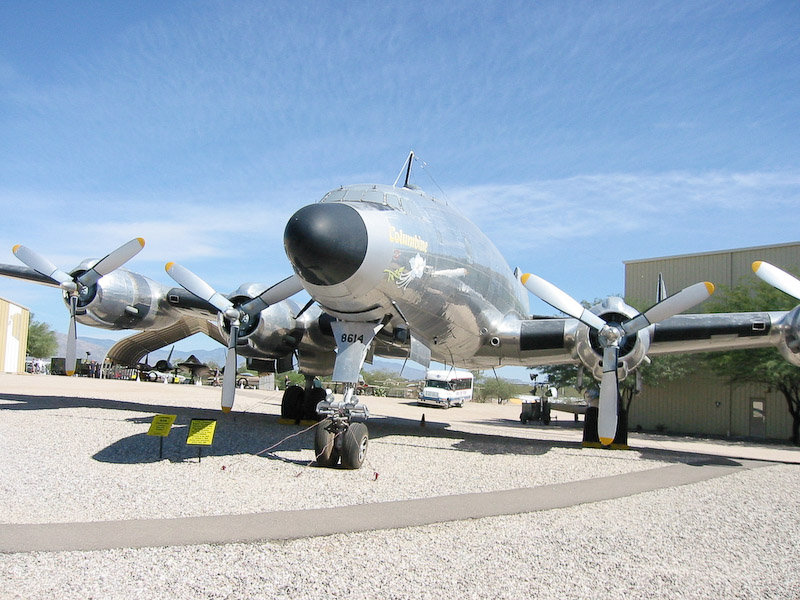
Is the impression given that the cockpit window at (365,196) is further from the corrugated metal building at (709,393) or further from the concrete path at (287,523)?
the corrugated metal building at (709,393)

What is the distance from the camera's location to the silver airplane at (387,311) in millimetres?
10805

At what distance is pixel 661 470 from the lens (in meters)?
12.9

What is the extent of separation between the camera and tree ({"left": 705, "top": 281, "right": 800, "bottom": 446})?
2762 cm

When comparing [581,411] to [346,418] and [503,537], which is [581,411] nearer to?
[346,418]

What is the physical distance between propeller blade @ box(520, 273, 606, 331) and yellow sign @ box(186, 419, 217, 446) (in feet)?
24.0

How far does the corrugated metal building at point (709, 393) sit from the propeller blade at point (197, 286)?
26333 millimetres

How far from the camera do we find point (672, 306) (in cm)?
1300

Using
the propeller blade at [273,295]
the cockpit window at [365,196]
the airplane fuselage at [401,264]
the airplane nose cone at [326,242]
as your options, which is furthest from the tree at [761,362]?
the airplane nose cone at [326,242]

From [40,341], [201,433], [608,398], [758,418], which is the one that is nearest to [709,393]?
[758,418]

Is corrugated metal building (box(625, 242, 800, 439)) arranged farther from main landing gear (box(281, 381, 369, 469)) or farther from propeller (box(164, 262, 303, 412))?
main landing gear (box(281, 381, 369, 469))

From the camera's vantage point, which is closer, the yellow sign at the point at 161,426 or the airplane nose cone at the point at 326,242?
the airplane nose cone at the point at 326,242

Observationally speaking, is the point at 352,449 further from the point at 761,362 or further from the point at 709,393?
the point at 709,393

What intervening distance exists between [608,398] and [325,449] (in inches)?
238

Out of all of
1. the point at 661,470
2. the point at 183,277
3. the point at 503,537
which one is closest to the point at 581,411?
the point at 661,470
